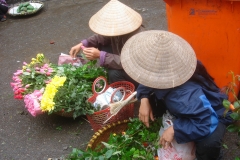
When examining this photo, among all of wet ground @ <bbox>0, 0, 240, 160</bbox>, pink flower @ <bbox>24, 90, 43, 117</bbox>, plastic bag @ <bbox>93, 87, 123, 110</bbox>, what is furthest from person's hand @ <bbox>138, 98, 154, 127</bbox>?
pink flower @ <bbox>24, 90, 43, 117</bbox>

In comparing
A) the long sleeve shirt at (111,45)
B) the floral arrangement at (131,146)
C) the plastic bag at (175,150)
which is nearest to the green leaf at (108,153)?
the floral arrangement at (131,146)

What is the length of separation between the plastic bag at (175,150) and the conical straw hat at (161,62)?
427 mm

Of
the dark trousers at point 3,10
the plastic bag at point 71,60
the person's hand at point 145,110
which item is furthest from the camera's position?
the dark trousers at point 3,10

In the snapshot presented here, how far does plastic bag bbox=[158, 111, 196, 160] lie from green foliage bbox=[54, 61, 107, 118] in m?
0.72

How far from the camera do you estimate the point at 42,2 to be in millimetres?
6301

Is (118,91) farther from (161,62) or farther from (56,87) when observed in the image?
(161,62)

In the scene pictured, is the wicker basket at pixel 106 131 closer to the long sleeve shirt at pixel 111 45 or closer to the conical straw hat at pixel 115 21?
the long sleeve shirt at pixel 111 45

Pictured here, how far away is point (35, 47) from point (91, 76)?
7.00 ft

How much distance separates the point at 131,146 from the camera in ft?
7.66

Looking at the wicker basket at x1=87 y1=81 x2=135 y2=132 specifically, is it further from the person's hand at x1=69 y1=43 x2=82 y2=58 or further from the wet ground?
the person's hand at x1=69 y1=43 x2=82 y2=58

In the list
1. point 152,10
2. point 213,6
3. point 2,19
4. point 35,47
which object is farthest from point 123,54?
point 2,19

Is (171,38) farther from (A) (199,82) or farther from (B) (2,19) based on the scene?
(B) (2,19)

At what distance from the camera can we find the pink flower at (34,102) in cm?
280

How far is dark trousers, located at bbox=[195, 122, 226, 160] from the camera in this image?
2.01m
